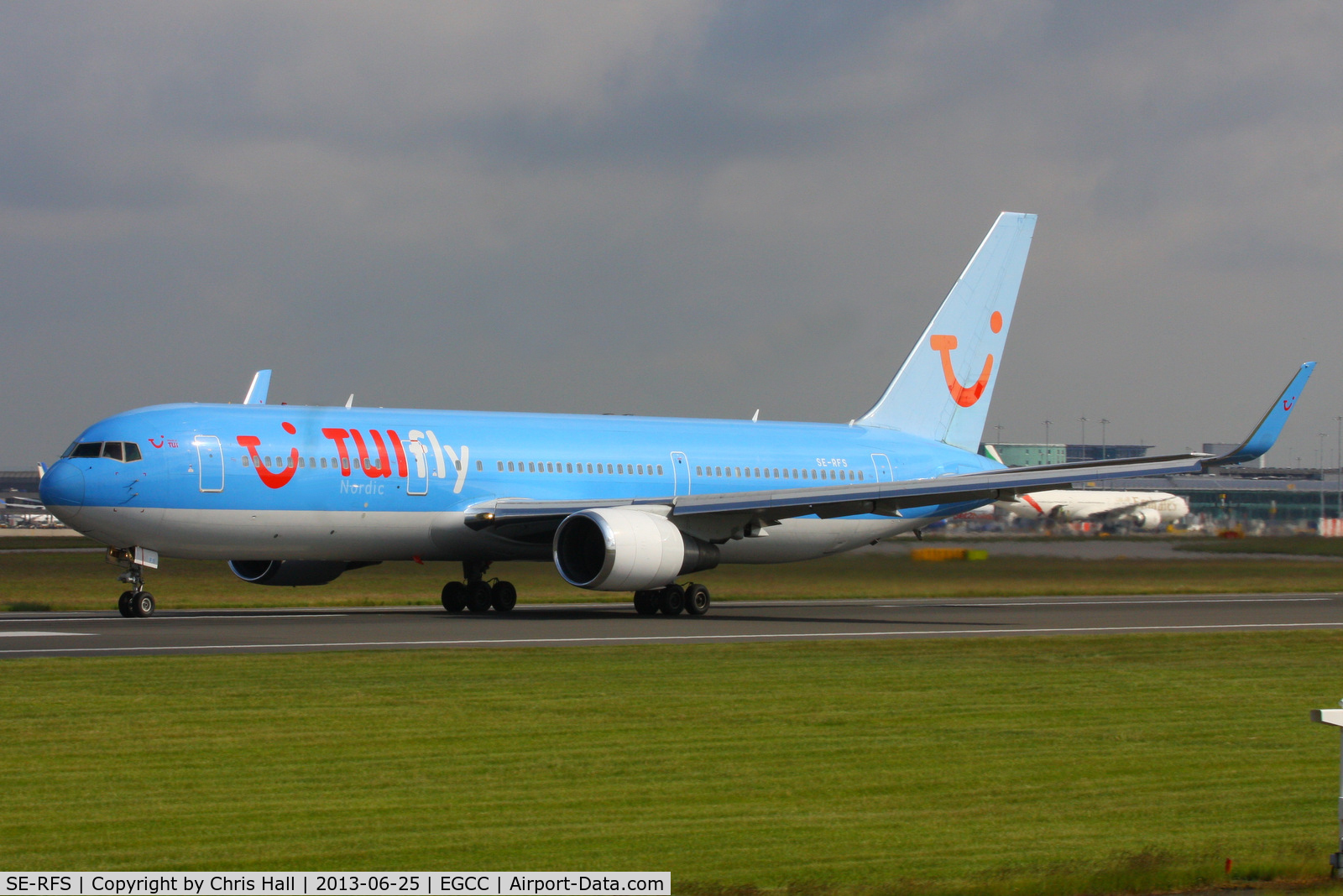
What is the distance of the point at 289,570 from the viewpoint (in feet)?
105

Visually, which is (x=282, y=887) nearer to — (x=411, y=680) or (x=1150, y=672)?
(x=411, y=680)

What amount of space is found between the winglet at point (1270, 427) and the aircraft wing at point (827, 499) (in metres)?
0.69

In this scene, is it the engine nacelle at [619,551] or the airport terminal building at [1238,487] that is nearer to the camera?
the engine nacelle at [619,551]

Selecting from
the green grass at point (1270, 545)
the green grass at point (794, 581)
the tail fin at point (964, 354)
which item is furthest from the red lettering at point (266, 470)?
the green grass at point (1270, 545)

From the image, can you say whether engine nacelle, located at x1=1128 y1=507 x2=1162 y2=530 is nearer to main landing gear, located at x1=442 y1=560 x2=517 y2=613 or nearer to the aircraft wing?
the aircraft wing

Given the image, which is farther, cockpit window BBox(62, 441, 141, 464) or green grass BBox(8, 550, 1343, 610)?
green grass BBox(8, 550, 1343, 610)

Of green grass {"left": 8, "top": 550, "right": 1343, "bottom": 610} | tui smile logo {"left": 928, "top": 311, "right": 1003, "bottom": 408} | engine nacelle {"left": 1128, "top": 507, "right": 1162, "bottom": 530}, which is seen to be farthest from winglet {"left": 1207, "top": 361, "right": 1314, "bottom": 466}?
engine nacelle {"left": 1128, "top": 507, "right": 1162, "bottom": 530}

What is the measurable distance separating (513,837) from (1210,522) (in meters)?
41.9

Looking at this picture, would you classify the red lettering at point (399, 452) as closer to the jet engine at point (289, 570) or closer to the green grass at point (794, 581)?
the jet engine at point (289, 570)

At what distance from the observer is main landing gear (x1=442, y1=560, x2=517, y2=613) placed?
3244 centimetres

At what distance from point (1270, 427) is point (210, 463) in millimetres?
19318

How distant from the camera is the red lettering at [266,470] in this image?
28.0m

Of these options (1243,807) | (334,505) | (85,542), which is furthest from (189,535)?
(85,542)

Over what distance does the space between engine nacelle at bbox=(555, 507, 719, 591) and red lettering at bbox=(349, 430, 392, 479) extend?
349cm
